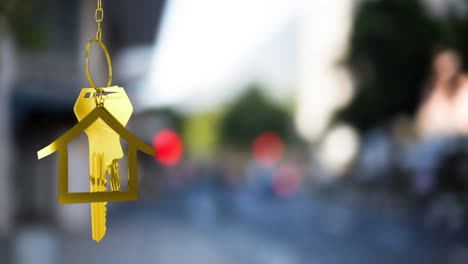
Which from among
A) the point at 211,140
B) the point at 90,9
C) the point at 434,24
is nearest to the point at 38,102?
the point at 90,9

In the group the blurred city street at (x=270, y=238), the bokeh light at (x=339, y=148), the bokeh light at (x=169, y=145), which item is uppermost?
the bokeh light at (x=169, y=145)

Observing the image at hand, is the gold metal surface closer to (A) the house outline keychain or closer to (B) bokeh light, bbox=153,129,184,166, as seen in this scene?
(A) the house outline keychain

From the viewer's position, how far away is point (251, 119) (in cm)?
683

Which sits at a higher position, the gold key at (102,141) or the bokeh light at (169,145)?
the bokeh light at (169,145)

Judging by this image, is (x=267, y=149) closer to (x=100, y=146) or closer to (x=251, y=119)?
(x=251, y=119)

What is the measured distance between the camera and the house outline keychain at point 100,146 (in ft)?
3.40

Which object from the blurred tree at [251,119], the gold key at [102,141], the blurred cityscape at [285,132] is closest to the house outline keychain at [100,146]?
the gold key at [102,141]

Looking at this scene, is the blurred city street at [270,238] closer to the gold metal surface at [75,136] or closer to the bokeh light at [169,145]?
the bokeh light at [169,145]

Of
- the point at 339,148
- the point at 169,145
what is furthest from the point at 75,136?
the point at 169,145

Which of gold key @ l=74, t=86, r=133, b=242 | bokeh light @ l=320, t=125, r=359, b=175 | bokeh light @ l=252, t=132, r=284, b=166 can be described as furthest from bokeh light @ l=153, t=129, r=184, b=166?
gold key @ l=74, t=86, r=133, b=242

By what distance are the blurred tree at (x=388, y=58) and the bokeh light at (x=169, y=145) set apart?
185 centimetres

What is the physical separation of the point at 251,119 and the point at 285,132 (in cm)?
41

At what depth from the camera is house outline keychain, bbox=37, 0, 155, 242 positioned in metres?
1.04

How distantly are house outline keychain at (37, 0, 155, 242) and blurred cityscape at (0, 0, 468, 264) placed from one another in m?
5.16
